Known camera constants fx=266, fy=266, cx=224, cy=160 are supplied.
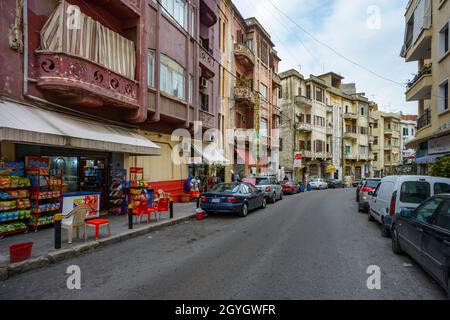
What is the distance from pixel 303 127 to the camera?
129 feet

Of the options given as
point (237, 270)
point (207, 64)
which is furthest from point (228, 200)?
point (207, 64)

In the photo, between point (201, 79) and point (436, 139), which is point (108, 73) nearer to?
point (201, 79)

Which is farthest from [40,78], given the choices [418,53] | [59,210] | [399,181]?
[418,53]

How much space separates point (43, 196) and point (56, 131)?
2207 millimetres

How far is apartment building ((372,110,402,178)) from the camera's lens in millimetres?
59375

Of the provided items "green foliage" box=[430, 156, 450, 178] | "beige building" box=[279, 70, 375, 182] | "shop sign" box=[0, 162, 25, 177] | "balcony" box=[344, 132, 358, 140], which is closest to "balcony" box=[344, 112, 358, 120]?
"beige building" box=[279, 70, 375, 182]

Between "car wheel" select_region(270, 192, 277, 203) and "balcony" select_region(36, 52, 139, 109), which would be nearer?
"balcony" select_region(36, 52, 139, 109)

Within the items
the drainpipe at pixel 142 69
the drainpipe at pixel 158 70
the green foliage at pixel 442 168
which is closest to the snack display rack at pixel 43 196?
the drainpipe at pixel 142 69

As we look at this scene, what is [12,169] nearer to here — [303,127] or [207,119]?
[207,119]

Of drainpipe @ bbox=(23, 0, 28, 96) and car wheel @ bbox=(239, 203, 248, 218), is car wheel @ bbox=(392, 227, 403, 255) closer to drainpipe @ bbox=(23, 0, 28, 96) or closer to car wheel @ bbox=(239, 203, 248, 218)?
car wheel @ bbox=(239, 203, 248, 218)

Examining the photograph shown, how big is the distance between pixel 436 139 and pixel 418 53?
6.12m

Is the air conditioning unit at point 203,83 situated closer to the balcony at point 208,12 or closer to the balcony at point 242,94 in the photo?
the balcony at point 208,12

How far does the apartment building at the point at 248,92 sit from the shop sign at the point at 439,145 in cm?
1336

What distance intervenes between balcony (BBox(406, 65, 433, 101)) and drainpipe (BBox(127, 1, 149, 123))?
15399mm
